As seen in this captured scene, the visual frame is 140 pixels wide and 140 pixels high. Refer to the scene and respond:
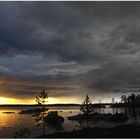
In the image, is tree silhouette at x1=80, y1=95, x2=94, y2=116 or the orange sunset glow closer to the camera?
the orange sunset glow

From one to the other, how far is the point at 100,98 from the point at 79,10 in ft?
18.7

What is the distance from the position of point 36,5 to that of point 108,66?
5.01 metres

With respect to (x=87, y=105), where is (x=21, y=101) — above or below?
above

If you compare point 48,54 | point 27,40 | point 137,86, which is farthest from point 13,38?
point 137,86

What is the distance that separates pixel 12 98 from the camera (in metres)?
16.7

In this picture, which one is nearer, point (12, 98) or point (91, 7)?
point (91, 7)

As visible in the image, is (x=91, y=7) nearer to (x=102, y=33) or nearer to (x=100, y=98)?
(x=102, y=33)

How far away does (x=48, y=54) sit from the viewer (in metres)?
15.6

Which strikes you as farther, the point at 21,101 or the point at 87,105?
the point at 87,105

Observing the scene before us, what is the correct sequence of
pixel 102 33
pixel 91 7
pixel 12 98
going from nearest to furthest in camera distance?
pixel 91 7, pixel 102 33, pixel 12 98

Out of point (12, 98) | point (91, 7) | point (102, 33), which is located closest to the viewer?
point (91, 7)

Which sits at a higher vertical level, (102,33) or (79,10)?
(79,10)

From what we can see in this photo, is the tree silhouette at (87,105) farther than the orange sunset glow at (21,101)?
Yes

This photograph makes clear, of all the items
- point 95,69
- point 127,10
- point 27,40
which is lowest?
point 95,69
